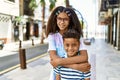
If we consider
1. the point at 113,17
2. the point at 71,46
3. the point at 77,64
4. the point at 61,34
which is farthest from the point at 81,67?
the point at 113,17

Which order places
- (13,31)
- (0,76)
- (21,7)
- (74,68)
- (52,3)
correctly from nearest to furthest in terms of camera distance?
(74,68), (0,76), (52,3), (13,31), (21,7)

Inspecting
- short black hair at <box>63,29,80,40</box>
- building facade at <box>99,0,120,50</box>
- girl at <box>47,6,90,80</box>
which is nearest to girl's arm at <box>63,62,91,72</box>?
girl at <box>47,6,90,80</box>

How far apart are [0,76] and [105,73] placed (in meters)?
3.68

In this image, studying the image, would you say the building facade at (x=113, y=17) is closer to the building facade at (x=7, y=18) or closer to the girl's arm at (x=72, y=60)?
the building facade at (x=7, y=18)

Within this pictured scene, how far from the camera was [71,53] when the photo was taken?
6.89 ft

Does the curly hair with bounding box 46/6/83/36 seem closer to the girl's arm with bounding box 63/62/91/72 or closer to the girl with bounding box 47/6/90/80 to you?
the girl with bounding box 47/6/90/80

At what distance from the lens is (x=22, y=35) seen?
48.4 metres

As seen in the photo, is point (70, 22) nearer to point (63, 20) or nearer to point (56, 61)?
point (63, 20)

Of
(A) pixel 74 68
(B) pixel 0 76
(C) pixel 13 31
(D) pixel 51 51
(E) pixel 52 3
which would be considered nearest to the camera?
(A) pixel 74 68

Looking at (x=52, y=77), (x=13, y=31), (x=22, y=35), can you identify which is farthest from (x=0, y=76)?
(x=22, y=35)

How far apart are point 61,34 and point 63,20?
121 millimetres

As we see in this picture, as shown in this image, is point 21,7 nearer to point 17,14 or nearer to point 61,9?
point 17,14

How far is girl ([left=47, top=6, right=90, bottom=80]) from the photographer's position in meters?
2.06

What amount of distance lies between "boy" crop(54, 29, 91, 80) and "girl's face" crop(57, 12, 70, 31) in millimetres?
157
